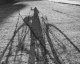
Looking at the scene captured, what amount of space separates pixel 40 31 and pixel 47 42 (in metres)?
1.16

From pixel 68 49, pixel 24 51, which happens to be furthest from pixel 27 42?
pixel 68 49

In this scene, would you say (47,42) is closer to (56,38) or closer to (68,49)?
(56,38)

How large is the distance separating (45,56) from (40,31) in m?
2.07

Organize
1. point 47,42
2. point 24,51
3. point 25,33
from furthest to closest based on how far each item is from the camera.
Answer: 1. point 25,33
2. point 47,42
3. point 24,51

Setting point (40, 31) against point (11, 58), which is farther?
point (40, 31)

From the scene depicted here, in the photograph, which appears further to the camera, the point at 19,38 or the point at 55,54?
the point at 19,38

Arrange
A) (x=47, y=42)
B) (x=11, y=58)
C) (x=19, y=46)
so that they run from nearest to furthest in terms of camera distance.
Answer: (x=11, y=58) < (x=19, y=46) < (x=47, y=42)

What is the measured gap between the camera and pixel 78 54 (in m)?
3.48

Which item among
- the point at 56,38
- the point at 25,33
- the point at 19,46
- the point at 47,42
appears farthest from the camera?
the point at 25,33

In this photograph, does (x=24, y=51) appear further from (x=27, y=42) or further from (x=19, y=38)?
(x=19, y=38)

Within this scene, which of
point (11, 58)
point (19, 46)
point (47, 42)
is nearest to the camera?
point (11, 58)

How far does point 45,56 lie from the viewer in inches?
133

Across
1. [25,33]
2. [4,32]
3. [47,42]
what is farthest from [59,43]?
[4,32]

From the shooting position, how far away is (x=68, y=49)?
12.4ft
